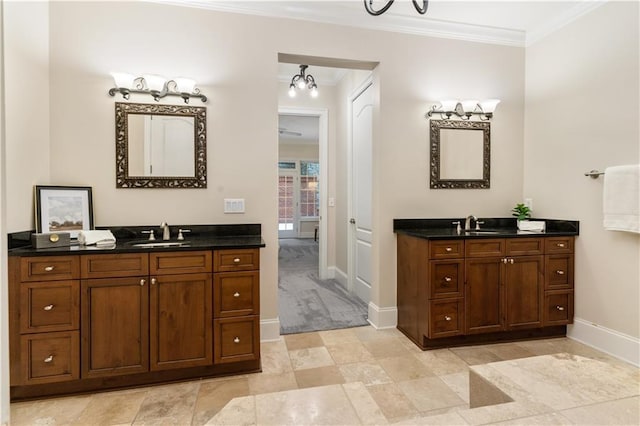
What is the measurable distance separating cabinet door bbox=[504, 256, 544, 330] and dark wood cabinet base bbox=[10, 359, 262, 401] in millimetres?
2048

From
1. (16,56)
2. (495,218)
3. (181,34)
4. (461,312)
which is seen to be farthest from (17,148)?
(495,218)

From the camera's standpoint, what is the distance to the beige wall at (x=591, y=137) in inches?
96.0

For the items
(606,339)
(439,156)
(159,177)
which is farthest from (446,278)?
(159,177)

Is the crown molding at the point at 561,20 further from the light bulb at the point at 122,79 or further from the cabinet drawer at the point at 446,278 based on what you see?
the light bulb at the point at 122,79

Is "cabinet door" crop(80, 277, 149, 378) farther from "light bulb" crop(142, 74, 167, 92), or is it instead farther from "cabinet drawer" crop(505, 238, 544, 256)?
"cabinet drawer" crop(505, 238, 544, 256)

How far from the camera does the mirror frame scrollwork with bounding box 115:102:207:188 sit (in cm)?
251

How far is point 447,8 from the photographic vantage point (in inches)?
111

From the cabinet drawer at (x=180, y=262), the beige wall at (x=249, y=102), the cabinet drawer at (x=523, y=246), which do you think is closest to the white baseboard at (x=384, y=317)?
the beige wall at (x=249, y=102)

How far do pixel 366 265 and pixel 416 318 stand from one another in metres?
1.01

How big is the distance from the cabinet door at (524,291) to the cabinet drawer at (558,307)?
73 mm

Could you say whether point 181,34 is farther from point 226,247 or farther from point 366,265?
point 366,265

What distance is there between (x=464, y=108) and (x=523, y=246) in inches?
53.2

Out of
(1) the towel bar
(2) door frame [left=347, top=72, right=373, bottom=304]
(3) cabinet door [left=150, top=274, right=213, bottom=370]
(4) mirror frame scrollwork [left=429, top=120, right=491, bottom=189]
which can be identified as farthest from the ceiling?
(3) cabinet door [left=150, top=274, right=213, bottom=370]

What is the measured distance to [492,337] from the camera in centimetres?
279
